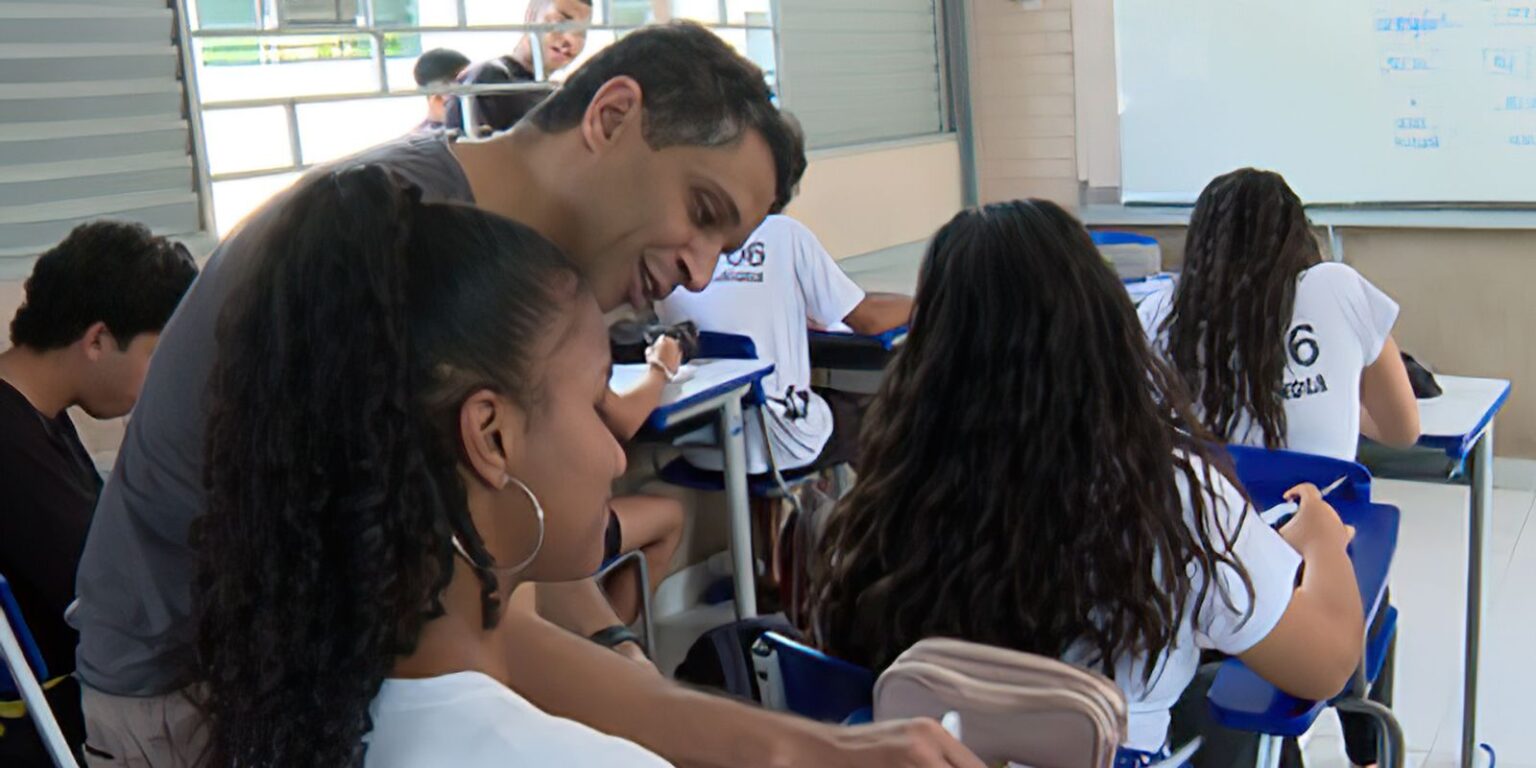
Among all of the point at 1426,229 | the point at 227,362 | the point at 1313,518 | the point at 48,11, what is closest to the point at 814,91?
the point at 1426,229

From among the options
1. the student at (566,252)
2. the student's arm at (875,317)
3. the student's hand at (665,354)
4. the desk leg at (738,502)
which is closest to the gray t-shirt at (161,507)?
the student at (566,252)

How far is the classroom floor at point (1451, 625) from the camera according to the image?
2.76m

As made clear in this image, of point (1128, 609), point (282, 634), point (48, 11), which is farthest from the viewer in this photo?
point (48, 11)

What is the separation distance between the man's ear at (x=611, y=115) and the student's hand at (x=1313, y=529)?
88 centimetres

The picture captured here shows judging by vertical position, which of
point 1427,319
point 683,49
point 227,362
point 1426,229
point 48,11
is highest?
point 48,11

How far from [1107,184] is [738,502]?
250 centimetres

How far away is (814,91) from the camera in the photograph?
4742 millimetres

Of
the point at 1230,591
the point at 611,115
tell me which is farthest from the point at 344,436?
the point at 1230,591

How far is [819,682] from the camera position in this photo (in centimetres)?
144

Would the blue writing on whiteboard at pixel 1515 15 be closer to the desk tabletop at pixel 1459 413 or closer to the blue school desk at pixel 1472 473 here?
the desk tabletop at pixel 1459 413

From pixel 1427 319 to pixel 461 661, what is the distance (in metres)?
4.40

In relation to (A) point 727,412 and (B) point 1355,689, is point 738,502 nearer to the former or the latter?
(A) point 727,412

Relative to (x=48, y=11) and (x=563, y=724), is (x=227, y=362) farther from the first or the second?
(x=48, y=11)

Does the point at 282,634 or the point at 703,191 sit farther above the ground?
the point at 703,191
